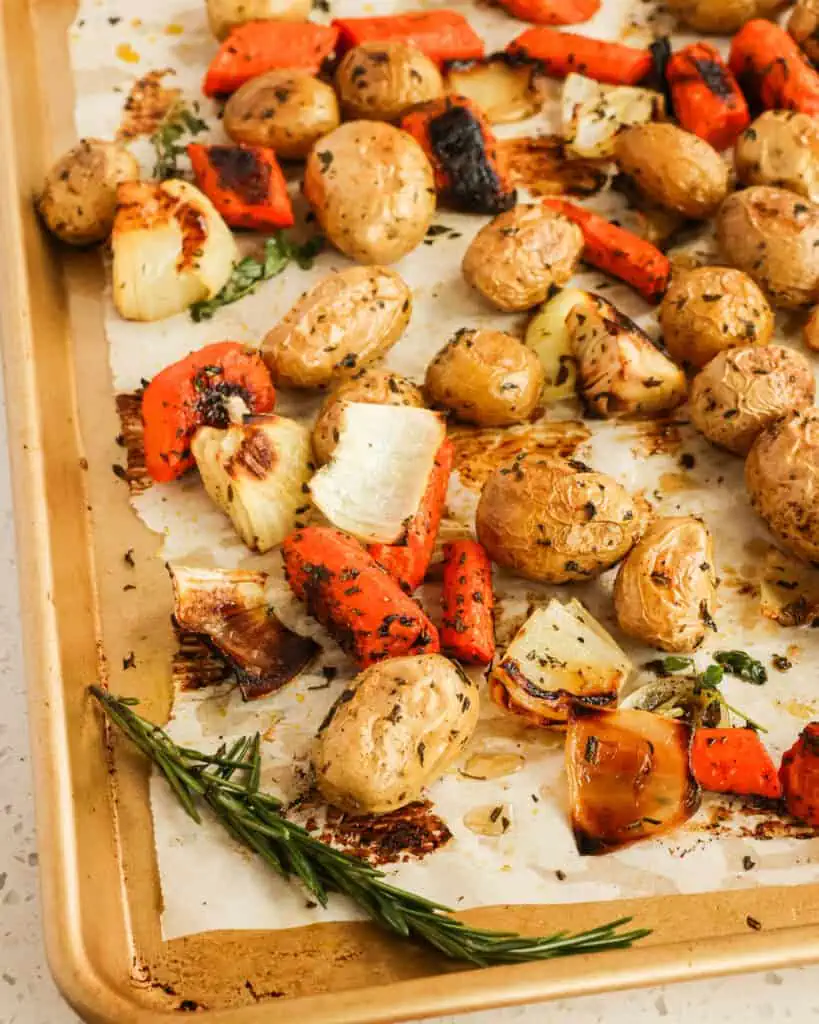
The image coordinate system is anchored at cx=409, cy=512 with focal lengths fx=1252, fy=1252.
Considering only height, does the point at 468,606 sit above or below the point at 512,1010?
above

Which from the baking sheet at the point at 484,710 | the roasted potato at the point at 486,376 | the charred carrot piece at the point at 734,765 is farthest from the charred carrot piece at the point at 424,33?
the charred carrot piece at the point at 734,765

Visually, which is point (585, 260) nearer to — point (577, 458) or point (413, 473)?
point (577, 458)

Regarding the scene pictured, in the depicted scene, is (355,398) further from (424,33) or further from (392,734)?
(424,33)

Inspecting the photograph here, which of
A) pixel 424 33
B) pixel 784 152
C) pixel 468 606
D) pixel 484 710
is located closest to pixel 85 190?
pixel 424 33

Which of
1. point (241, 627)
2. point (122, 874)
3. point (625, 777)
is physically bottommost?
point (122, 874)

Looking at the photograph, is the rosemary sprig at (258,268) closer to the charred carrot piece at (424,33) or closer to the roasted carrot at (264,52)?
the roasted carrot at (264,52)

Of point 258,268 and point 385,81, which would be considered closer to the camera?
point 258,268

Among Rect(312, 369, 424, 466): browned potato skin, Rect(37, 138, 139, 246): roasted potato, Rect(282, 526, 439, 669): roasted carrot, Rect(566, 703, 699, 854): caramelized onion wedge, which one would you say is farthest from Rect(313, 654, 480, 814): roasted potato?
Rect(37, 138, 139, 246): roasted potato
